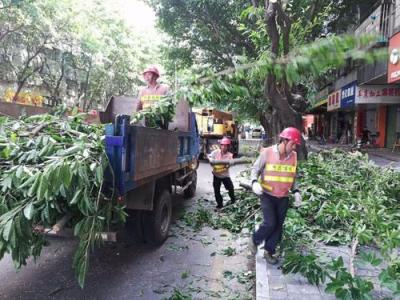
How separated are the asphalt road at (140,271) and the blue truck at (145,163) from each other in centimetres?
38

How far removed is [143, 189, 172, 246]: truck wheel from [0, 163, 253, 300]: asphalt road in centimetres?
15

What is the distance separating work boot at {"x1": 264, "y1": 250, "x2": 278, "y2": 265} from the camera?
456cm

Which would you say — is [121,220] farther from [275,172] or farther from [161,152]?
[275,172]

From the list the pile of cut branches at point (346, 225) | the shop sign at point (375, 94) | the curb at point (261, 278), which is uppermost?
the shop sign at point (375, 94)

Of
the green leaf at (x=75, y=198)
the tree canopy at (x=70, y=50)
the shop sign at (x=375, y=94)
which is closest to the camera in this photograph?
the green leaf at (x=75, y=198)

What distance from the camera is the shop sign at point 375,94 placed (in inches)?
752

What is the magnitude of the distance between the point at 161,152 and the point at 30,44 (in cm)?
1656

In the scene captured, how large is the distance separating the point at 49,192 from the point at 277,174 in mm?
2395

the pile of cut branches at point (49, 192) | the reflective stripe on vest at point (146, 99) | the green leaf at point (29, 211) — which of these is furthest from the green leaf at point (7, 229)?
the reflective stripe on vest at point (146, 99)

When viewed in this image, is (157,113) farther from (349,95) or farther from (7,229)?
(349,95)

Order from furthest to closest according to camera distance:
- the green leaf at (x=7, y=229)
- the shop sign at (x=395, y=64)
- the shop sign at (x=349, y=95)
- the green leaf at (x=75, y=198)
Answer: the shop sign at (x=349, y=95) → the shop sign at (x=395, y=64) → the green leaf at (x=75, y=198) → the green leaf at (x=7, y=229)

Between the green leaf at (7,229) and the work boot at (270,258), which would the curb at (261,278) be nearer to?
the work boot at (270,258)

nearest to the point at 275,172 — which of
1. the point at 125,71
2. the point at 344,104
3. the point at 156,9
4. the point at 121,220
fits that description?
the point at 121,220

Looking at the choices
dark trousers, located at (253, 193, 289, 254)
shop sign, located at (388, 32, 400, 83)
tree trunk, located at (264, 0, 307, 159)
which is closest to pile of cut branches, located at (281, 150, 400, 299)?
dark trousers, located at (253, 193, 289, 254)
